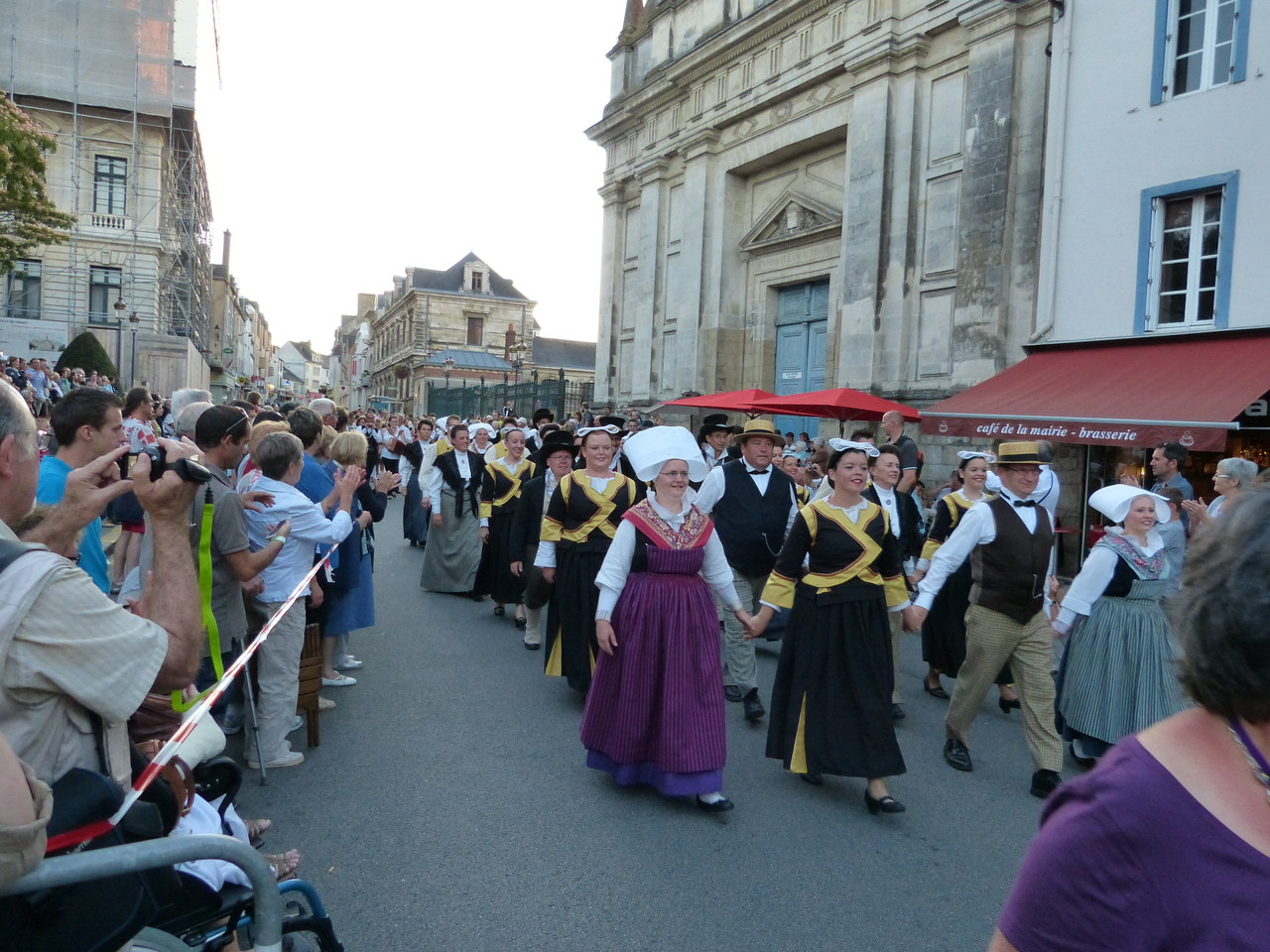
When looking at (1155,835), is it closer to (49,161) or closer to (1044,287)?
(1044,287)

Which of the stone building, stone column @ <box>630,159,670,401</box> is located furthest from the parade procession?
the stone building

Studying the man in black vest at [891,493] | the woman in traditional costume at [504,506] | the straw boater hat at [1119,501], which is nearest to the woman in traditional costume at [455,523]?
the woman in traditional costume at [504,506]

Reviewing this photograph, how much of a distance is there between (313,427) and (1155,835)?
219 inches

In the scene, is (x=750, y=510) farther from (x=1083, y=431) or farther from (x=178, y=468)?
(x=1083, y=431)

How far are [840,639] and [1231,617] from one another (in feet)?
11.5

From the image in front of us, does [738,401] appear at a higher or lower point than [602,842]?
higher

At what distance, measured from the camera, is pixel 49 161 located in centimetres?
3369

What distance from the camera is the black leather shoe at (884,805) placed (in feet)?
14.6

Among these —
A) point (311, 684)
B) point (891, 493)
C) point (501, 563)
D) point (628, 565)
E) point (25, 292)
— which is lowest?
point (311, 684)

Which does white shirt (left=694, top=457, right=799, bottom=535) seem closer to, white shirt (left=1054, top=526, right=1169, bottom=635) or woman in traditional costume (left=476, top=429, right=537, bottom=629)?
white shirt (left=1054, top=526, right=1169, bottom=635)

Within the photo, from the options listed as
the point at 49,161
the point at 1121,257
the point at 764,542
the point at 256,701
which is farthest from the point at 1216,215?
the point at 49,161

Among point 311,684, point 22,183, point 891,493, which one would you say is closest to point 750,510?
point 891,493

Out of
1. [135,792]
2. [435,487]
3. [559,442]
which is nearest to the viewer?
[135,792]

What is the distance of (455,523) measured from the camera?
10.0 metres
